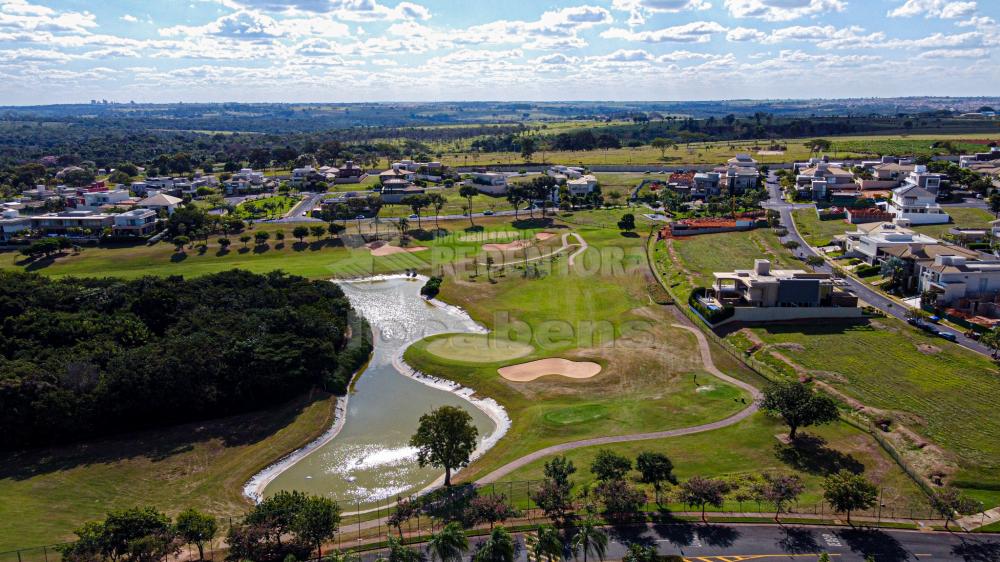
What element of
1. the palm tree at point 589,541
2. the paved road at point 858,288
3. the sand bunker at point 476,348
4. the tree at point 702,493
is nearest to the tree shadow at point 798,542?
the tree at point 702,493

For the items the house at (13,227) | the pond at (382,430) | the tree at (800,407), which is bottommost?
the pond at (382,430)

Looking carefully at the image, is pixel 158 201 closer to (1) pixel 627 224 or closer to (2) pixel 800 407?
(1) pixel 627 224

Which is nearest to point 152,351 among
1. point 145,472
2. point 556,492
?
point 145,472

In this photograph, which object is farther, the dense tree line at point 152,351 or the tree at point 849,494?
the dense tree line at point 152,351

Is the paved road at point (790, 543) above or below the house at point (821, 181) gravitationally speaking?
below

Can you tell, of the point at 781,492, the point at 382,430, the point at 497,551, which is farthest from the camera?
the point at 382,430

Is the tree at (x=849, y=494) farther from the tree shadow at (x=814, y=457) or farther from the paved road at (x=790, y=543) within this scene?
the tree shadow at (x=814, y=457)

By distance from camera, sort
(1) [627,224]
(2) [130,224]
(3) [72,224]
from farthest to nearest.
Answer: (3) [72,224], (2) [130,224], (1) [627,224]
